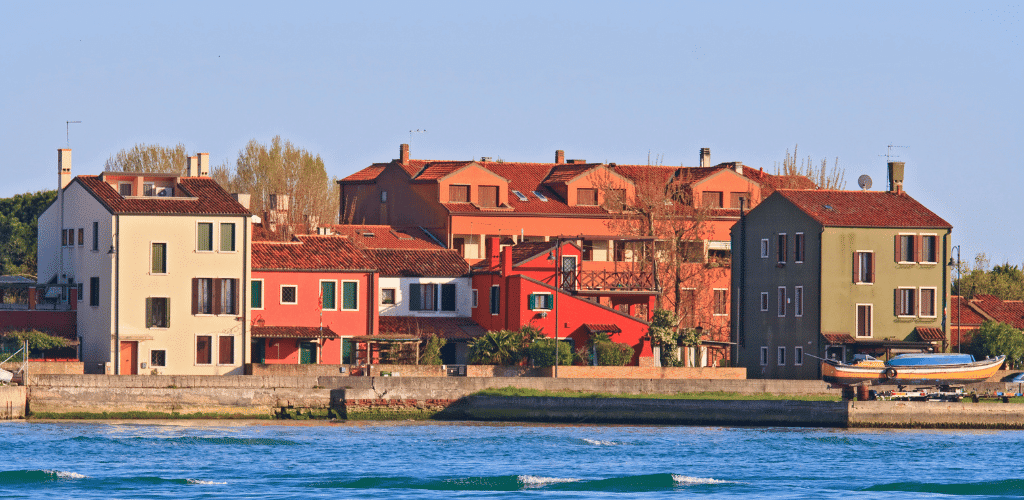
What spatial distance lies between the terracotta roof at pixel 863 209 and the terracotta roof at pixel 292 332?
20516 mm

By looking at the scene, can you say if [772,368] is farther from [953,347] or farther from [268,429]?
[268,429]

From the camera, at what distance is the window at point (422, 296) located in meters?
73.9

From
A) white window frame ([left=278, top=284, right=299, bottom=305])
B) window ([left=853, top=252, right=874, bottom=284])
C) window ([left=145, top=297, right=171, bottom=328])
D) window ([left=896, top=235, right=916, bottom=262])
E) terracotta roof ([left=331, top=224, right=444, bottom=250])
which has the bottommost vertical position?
window ([left=145, top=297, right=171, bottom=328])

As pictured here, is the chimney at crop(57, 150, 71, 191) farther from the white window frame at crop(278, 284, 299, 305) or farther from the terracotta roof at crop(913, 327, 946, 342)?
the terracotta roof at crop(913, 327, 946, 342)

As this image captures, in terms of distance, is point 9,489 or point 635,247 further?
point 635,247

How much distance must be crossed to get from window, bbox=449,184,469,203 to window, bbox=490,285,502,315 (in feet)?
49.7

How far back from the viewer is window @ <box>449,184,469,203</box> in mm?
88188

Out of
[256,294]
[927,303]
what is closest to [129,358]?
[256,294]

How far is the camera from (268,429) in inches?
2319

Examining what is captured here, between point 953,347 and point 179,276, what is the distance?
33.0 meters

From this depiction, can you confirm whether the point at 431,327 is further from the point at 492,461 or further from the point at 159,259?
the point at 492,461

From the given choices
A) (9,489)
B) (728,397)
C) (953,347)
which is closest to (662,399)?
(728,397)

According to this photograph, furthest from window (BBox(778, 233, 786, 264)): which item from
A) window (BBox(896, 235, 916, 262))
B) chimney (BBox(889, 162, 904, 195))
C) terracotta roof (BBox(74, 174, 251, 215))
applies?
terracotta roof (BBox(74, 174, 251, 215))

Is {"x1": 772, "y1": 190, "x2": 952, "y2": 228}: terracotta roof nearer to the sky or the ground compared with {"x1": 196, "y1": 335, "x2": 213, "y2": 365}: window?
nearer to the sky
